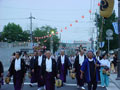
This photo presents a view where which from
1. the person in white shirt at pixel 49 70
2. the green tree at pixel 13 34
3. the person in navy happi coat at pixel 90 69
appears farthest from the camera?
the green tree at pixel 13 34

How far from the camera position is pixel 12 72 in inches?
365

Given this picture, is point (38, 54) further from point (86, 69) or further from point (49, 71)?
point (86, 69)

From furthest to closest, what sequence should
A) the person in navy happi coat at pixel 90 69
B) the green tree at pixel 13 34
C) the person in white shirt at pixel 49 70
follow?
the green tree at pixel 13 34 < the person in white shirt at pixel 49 70 < the person in navy happi coat at pixel 90 69

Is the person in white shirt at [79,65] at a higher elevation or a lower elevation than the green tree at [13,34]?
lower

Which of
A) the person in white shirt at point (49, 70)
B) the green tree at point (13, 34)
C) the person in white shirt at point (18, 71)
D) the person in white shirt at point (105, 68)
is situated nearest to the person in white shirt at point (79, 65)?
the person in white shirt at point (105, 68)

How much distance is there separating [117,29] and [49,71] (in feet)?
23.9

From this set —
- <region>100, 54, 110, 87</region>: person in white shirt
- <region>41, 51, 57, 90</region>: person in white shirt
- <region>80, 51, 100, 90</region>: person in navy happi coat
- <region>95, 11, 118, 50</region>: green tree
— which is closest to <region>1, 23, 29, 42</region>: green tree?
<region>95, 11, 118, 50</region>: green tree

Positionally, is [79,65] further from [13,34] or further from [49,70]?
[13,34]

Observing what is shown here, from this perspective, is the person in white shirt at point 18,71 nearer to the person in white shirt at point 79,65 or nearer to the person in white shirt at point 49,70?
the person in white shirt at point 49,70

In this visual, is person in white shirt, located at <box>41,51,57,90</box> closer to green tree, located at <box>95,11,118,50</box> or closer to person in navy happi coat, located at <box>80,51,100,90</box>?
person in navy happi coat, located at <box>80,51,100,90</box>

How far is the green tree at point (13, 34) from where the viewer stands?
2613 inches

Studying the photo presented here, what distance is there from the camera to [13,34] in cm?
6719

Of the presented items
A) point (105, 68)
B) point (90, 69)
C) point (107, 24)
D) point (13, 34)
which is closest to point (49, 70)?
point (90, 69)

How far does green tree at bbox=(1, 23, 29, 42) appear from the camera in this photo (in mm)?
66375
